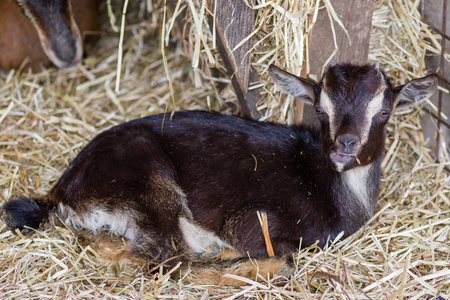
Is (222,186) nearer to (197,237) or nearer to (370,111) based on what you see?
(197,237)

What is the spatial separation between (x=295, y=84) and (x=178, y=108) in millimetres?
1773

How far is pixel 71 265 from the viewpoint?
3.49m

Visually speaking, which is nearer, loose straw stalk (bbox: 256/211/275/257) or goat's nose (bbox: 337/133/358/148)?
goat's nose (bbox: 337/133/358/148)

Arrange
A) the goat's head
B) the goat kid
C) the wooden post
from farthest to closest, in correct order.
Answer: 1. the goat kid
2. the wooden post
3. the goat's head

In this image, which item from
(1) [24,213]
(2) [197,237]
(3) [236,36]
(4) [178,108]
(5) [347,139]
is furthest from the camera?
(4) [178,108]

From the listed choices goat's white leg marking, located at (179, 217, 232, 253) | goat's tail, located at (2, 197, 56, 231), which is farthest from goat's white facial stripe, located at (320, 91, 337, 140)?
goat's tail, located at (2, 197, 56, 231)

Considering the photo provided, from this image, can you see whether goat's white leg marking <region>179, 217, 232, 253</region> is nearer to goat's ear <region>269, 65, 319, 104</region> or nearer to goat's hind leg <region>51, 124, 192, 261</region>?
goat's hind leg <region>51, 124, 192, 261</region>

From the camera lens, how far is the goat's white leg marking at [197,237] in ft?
11.9

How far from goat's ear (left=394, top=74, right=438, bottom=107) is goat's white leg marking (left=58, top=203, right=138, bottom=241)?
1.93 metres

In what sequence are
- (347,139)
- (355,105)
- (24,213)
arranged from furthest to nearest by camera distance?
1. (24,213)
2. (355,105)
3. (347,139)

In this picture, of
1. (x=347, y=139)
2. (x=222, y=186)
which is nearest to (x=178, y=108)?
(x=222, y=186)

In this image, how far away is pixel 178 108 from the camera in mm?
5129

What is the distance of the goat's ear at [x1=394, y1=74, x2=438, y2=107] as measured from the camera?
3328 millimetres

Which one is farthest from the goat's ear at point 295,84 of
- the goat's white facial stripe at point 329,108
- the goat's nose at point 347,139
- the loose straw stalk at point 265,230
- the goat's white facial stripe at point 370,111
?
the loose straw stalk at point 265,230
